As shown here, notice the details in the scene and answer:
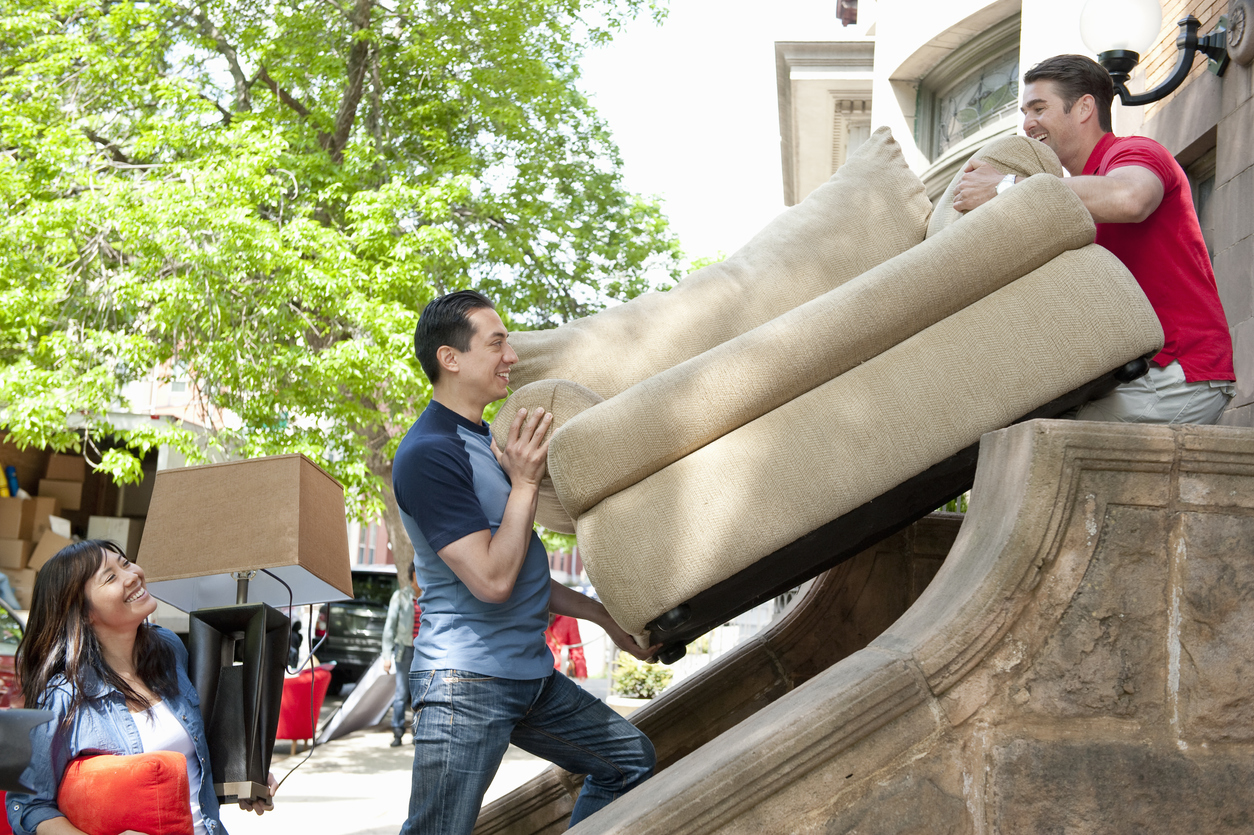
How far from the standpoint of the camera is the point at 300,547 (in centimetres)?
303

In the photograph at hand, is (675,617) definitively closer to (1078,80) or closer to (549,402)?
(549,402)

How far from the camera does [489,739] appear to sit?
8.44 feet

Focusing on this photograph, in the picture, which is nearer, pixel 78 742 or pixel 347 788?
pixel 78 742

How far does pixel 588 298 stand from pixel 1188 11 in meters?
9.70

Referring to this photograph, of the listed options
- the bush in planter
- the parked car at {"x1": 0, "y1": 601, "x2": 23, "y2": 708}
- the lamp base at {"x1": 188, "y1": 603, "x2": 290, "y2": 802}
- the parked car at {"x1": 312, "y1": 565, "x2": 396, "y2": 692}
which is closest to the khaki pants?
the lamp base at {"x1": 188, "y1": 603, "x2": 290, "y2": 802}

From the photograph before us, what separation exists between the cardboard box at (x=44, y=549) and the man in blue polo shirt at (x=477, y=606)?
1746 centimetres

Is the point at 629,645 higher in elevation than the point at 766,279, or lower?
lower

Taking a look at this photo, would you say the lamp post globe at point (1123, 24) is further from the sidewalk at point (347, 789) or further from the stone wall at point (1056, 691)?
the sidewalk at point (347, 789)

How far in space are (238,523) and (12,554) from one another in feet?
57.7

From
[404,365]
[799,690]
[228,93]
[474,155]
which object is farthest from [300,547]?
[228,93]

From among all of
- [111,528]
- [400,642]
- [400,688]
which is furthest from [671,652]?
[111,528]

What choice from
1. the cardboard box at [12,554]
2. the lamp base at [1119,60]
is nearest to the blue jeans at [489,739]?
the lamp base at [1119,60]

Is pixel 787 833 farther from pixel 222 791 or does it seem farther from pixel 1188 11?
pixel 1188 11

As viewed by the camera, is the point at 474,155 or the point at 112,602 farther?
the point at 474,155
